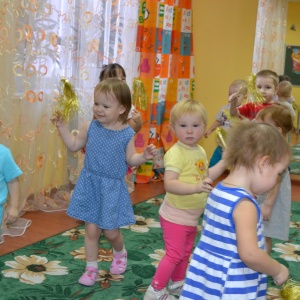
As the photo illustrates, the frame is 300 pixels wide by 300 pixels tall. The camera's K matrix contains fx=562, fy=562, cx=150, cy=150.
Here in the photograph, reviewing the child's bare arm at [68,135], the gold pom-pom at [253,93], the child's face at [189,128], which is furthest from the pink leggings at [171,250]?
the gold pom-pom at [253,93]

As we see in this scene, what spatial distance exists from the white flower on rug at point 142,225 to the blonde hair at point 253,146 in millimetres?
2171

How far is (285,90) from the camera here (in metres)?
5.30

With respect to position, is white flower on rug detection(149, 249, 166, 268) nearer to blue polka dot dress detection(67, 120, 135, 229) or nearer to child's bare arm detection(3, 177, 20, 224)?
blue polka dot dress detection(67, 120, 135, 229)

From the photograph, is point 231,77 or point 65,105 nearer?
point 65,105

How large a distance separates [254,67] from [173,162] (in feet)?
12.2

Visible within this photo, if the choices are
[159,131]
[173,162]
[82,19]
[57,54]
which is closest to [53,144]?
[57,54]

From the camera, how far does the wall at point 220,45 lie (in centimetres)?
595

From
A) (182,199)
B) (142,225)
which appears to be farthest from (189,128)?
(142,225)

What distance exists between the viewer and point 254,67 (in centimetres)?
594

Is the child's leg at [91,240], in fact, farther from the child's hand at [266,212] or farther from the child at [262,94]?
the child at [262,94]

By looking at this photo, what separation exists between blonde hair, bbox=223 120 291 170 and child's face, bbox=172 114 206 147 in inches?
30.1

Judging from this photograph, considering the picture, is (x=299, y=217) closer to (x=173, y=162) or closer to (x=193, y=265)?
(x=173, y=162)

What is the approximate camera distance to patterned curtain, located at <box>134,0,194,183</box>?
5.24m

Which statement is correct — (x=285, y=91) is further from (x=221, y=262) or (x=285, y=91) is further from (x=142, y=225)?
(x=221, y=262)
